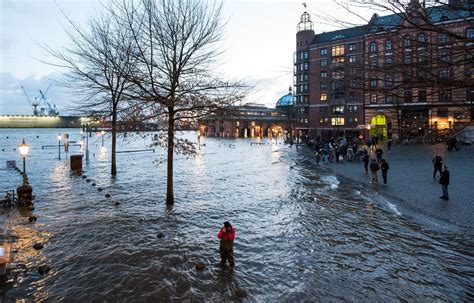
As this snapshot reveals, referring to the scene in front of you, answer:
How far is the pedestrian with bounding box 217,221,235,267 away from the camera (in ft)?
26.1

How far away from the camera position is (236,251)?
931 cm

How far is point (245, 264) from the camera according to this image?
836 cm

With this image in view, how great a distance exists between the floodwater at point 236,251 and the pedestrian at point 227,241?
351 mm

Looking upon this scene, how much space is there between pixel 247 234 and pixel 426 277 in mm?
5546

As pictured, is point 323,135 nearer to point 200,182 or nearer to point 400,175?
point 400,175

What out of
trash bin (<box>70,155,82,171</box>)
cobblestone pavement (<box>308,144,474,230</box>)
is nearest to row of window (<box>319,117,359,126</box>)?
cobblestone pavement (<box>308,144,474,230</box>)

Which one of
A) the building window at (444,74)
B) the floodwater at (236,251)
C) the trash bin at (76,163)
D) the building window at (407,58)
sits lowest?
the floodwater at (236,251)

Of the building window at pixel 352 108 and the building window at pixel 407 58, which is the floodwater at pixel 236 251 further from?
the building window at pixel 352 108

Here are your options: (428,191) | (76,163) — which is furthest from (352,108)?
(76,163)

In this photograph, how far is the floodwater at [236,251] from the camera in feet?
22.7

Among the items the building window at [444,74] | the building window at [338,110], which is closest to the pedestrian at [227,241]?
the building window at [444,74]

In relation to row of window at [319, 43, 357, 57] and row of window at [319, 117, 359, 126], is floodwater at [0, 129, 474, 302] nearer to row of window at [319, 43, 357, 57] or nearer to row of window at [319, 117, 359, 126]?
row of window at [319, 117, 359, 126]

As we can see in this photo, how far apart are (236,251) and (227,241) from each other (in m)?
1.52

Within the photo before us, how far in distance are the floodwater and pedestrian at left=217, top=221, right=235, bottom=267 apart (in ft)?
1.15
